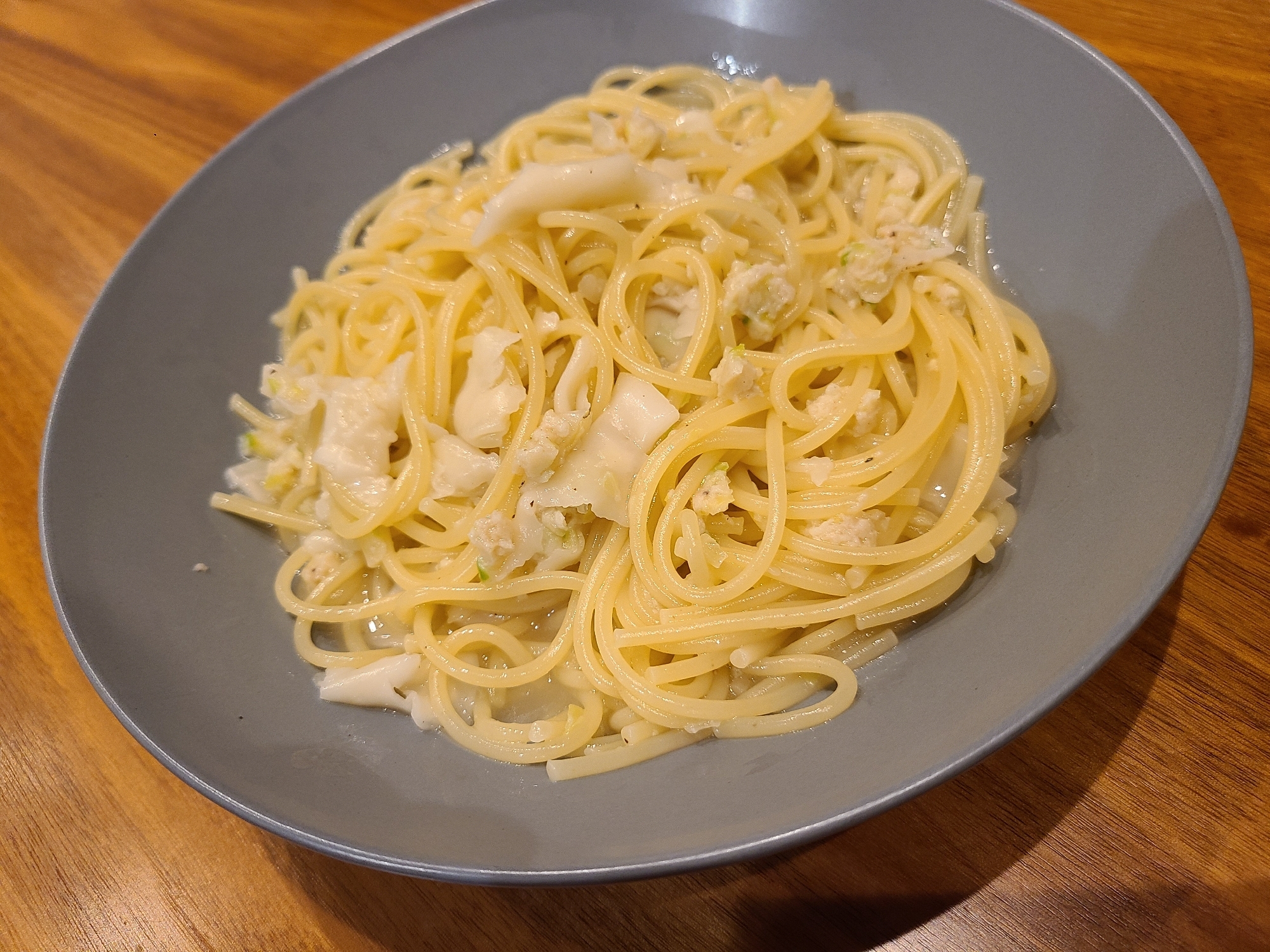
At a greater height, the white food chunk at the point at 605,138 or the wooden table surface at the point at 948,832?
the white food chunk at the point at 605,138

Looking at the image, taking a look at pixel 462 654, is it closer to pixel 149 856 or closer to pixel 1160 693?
pixel 149 856

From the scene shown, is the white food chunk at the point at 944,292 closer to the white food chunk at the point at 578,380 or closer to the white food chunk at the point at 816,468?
the white food chunk at the point at 816,468

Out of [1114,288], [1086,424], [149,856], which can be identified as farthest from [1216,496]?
[149,856]

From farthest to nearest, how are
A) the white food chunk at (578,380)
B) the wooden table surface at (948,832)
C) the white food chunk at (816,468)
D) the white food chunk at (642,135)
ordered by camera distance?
the white food chunk at (642,135) < the white food chunk at (578,380) < the white food chunk at (816,468) < the wooden table surface at (948,832)

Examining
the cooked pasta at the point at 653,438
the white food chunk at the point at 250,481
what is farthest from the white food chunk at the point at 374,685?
the white food chunk at the point at 250,481

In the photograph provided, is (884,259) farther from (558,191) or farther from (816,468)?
(558,191)

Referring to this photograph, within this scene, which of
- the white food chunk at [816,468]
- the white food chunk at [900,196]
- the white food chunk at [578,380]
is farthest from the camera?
the white food chunk at [900,196]

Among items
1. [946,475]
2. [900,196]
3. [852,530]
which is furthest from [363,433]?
[900,196]
